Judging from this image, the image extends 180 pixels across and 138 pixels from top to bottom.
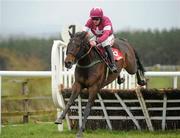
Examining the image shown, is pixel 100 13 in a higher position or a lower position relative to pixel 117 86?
higher

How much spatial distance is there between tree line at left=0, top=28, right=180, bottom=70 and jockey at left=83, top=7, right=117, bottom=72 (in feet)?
34.3

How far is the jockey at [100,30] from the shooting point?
Result: 9461mm

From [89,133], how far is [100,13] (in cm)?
224

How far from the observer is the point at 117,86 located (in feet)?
38.7

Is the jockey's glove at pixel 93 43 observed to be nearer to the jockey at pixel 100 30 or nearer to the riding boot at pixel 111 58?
the jockey at pixel 100 30

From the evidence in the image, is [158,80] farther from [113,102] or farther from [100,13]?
[100,13]

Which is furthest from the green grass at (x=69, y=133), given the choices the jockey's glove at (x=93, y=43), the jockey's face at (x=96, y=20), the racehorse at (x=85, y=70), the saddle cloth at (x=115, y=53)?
the jockey's face at (x=96, y=20)

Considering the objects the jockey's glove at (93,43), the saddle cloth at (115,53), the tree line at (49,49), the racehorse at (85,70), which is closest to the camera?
the racehorse at (85,70)

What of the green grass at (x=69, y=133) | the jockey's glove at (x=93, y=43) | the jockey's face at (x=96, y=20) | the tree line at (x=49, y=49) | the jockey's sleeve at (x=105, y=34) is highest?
the jockey's face at (x=96, y=20)

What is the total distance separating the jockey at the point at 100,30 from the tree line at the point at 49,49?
1045cm

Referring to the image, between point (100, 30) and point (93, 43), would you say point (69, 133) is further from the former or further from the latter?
point (100, 30)

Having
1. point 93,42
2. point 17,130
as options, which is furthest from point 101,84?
point 17,130

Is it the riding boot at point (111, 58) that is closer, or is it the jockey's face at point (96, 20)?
the jockey's face at point (96, 20)

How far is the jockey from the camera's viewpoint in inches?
372
